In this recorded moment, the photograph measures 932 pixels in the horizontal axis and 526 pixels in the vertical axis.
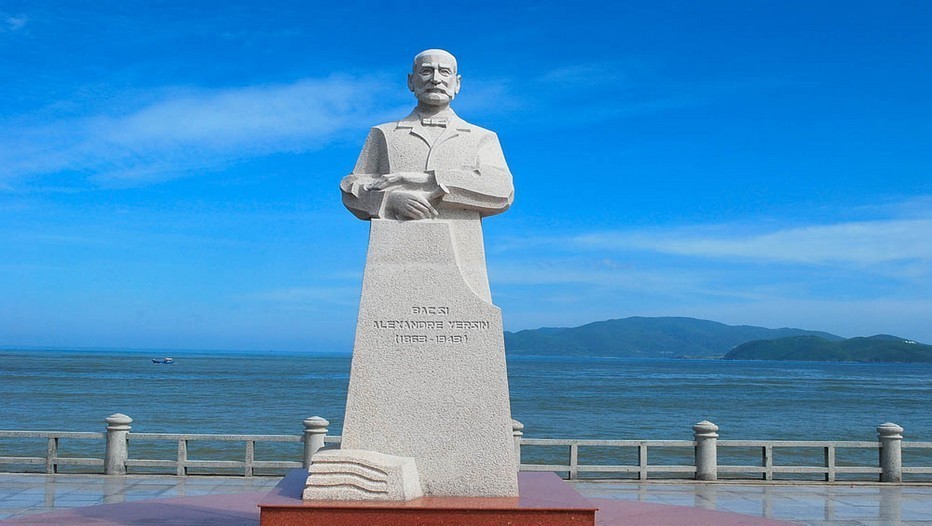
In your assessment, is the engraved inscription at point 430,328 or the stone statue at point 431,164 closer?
the engraved inscription at point 430,328

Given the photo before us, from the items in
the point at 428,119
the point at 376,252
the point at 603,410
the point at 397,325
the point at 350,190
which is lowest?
the point at 603,410

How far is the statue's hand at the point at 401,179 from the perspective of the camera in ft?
26.9

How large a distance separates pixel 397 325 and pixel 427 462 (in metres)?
1.15

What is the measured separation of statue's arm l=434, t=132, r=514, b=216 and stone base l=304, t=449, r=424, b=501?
7.47ft

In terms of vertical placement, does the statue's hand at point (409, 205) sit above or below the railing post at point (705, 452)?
above

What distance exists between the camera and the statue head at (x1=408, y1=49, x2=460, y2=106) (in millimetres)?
8547

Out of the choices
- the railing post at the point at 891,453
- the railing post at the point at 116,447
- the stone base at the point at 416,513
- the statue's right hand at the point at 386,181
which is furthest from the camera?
the railing post at the point at 891,453

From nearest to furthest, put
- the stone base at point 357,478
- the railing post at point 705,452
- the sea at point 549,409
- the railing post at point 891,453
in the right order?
the stone base at point 357,478
the railing post at point 705,452
the railing post at point 891,453
the sea at point 549,409

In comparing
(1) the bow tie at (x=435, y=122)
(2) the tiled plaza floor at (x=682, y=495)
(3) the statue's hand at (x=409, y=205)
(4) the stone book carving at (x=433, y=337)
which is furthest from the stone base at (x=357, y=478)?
(2) the tiled plaza floor at (x=682, y=495)

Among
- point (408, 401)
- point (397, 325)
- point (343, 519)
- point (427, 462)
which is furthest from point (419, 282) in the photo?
point (343, 519)

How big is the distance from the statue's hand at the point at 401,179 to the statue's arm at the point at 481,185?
4.7 inches

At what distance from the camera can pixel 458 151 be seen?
845cm

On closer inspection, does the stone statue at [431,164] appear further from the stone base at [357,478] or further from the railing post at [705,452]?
the railing post at [705,452]

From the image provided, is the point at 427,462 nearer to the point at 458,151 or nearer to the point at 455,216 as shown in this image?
the point at 455,216
